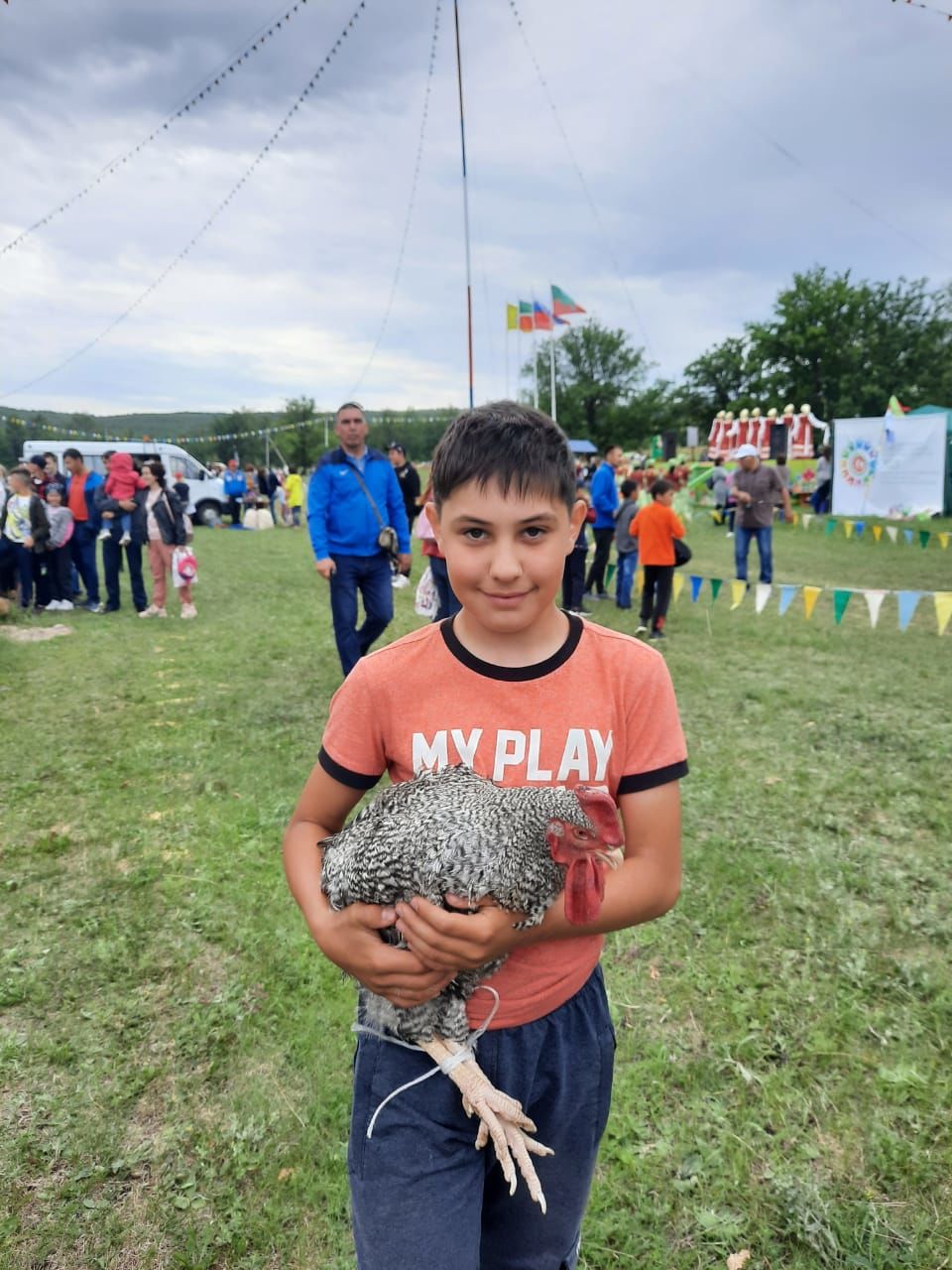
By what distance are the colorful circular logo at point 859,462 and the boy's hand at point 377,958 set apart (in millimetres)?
21807

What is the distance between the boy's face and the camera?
129 centimetres

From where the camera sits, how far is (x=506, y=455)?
1305mm

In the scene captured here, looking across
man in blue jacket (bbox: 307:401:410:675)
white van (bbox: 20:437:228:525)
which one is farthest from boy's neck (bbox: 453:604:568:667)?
white van (bbox: 20:437:228:525)

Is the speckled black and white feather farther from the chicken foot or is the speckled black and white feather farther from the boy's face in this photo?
the boy's face

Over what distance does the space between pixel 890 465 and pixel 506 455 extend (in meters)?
21.5

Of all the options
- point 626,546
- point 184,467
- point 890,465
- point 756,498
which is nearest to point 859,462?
→ point 890,465

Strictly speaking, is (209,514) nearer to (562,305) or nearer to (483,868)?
(562,305)

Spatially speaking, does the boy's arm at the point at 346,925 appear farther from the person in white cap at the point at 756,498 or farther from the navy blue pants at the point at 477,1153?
the person in white cap at the point at 756,498

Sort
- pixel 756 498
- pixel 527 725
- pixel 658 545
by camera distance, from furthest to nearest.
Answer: pixel 756 498, pixel 658 545, pixel 527 725

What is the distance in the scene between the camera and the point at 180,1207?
7.17 feet

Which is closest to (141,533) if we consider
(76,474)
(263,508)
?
(76,474)

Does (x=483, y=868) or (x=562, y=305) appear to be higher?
(x=562, y=305)

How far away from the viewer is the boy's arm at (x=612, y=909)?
1160 millimetres

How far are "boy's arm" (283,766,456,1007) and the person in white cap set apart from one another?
961cm
